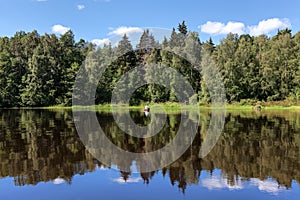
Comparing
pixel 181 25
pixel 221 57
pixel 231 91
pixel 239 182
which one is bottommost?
pixel 239 182

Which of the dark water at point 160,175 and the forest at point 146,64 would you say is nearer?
the dark water at point 160,175

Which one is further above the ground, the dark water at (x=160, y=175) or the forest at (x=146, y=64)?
the forest at (x=146, y=64)

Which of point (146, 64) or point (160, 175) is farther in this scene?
point (146, 64)

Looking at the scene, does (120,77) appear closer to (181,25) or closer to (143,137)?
(181,25)

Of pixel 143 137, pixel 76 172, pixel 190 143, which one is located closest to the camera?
pixel 76 172

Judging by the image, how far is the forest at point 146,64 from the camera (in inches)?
2613

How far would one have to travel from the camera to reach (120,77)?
2972 inches

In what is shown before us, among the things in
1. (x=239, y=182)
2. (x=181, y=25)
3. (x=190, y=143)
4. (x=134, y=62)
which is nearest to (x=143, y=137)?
(x=190, y=143)

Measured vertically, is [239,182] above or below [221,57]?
below

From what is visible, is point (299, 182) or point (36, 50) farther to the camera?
point (36, 50)

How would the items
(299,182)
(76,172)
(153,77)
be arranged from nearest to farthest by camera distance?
(299,182) < (76,172) < (153,77)

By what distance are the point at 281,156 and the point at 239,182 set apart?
14.9 feet

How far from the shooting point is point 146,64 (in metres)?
74.4

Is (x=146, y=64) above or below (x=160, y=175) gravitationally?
above
